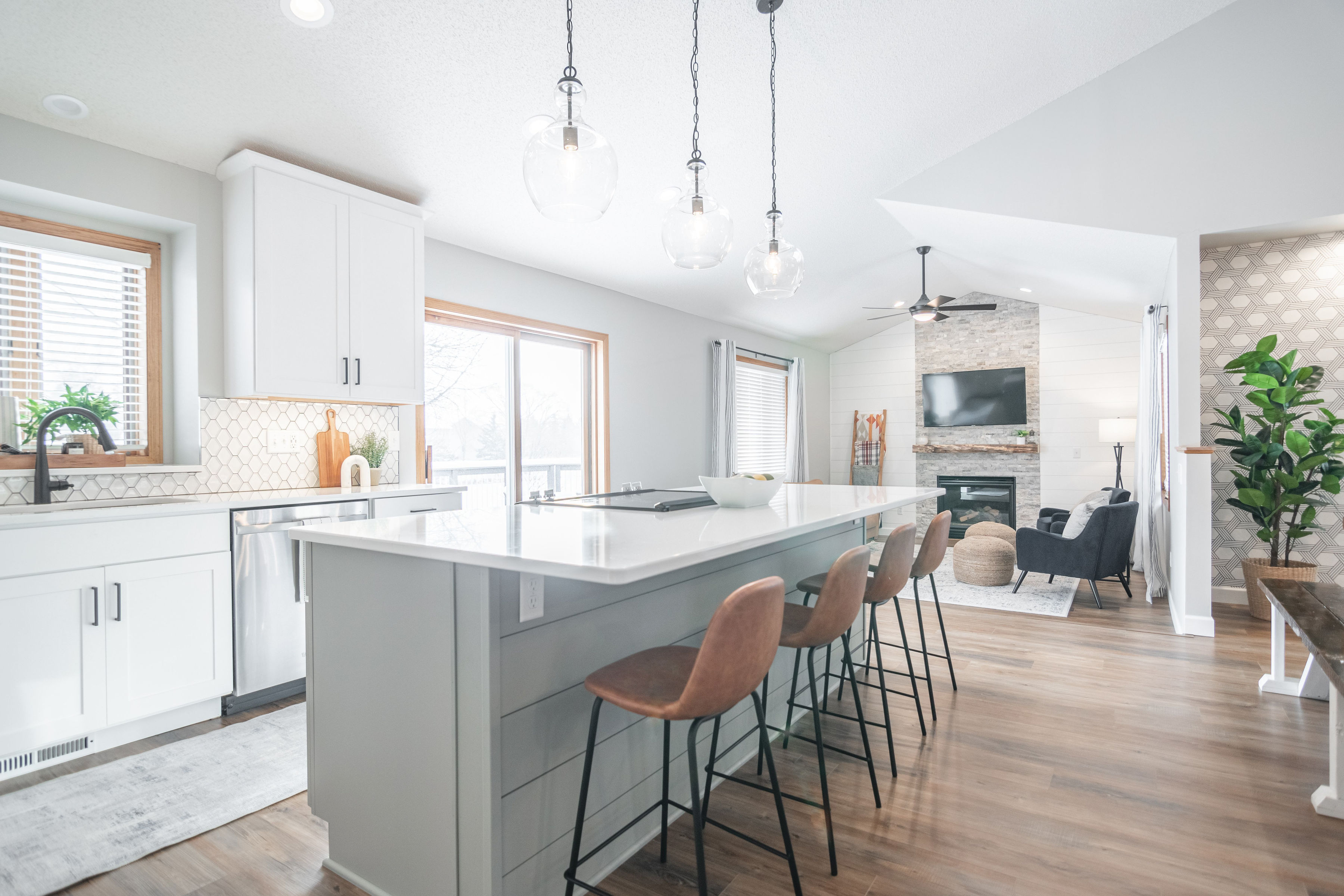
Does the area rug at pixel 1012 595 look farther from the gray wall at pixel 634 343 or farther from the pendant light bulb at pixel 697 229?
the pendant light bulb at pixel 697 229

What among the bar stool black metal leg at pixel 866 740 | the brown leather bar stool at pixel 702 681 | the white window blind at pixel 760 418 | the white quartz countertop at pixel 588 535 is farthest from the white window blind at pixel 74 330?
the white window blind at pixel 760 418

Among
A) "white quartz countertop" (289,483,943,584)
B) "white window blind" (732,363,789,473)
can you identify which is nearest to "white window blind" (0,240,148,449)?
"white quartz countertop" (289,483,943,584)

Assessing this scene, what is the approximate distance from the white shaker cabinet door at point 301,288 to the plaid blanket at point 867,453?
276 inches

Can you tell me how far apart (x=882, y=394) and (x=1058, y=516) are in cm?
287

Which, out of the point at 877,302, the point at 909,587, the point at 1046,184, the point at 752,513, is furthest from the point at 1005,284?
the point at 752,513

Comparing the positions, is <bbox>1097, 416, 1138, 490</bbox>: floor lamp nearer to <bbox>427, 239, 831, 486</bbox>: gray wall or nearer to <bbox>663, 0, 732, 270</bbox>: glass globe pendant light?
<bbox>427, 239, 831, 486</bbox>: gray wall

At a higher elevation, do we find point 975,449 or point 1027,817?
point 975,449

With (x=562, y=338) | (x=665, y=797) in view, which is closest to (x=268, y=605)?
(x=665, y=797)

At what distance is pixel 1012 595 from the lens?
5449 millimetres

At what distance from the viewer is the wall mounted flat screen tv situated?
805cm

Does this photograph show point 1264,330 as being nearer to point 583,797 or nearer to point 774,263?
point 774,263

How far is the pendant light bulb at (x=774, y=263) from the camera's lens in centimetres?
266

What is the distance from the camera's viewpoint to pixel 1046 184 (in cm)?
463

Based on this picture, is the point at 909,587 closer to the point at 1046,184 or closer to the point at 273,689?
the point at 1046,184
